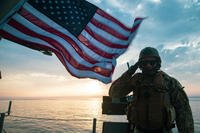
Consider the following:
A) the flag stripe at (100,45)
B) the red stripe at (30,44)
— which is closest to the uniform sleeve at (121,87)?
the red stripe at (30,44)

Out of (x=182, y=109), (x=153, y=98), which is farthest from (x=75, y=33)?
(x=182, y=109)

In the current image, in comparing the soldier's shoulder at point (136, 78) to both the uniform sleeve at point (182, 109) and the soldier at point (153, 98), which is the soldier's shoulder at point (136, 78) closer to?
the soldier at point (153, 98)

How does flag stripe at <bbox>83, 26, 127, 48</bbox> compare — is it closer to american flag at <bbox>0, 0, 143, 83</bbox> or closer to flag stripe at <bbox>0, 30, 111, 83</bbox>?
american flag at <bbox>0, 0, 143, 83</bbox>

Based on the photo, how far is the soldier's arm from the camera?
444 cm

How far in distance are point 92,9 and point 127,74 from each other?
1638mm

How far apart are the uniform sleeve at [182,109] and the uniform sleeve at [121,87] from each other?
2.60 feet

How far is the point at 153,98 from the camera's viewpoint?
13.8 feet

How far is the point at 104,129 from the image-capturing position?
15.3 feet

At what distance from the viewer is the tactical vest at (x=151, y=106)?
4.09 meters

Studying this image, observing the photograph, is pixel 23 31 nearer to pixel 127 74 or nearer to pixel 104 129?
pixel 127 74

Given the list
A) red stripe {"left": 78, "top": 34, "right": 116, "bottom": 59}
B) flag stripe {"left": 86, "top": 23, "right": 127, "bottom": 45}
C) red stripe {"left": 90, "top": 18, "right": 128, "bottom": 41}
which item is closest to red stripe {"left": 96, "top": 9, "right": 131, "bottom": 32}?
red stripe {"left": 90, "top": 18, "right": 128, "bottom": 41}

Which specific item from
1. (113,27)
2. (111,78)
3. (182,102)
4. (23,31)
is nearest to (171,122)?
(182,102)

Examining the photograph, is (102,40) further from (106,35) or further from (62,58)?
(62,58)

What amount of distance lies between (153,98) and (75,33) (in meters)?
1.94
